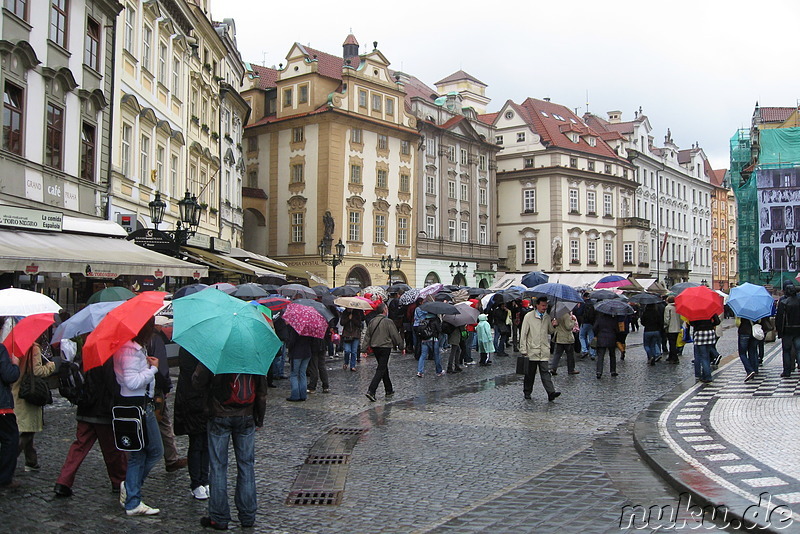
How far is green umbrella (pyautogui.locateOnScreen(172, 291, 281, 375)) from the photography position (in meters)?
5.75

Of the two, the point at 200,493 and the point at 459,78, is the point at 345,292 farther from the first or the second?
the point at 459,78

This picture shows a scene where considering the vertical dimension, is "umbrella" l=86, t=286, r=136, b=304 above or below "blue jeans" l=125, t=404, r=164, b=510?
above

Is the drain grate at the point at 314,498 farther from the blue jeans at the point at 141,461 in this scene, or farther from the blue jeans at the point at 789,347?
the blue jeans at the point at 789,347

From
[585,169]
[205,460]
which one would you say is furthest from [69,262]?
[585,169]

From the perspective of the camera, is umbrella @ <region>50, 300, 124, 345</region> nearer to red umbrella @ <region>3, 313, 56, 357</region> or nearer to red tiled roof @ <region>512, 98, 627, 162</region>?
red umbrella @ <region>3, 313, 56, 357</region>

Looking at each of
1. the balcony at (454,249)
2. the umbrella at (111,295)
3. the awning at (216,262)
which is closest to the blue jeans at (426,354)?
the awning at (216,262)

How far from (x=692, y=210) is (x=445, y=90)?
3339cm

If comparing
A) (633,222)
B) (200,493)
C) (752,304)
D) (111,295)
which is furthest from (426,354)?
(633,222)

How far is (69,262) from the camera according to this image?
1467 centimetres

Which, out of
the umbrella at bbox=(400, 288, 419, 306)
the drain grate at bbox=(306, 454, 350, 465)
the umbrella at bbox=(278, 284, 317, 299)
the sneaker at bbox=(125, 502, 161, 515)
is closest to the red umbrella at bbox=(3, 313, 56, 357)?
the sneaker at bbox=(125, 502, 161, 515)

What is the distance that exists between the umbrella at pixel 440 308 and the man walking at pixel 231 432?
1101cm

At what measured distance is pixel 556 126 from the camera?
2611 inches

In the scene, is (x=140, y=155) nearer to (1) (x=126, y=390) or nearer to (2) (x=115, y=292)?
(2) (x=115, y=292)

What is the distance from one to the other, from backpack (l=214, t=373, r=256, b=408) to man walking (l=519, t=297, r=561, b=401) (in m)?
7.58
